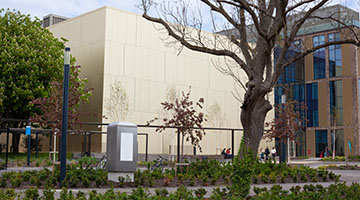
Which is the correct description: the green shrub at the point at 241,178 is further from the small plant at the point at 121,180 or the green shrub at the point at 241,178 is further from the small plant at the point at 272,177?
the small plant at the point at 272,177

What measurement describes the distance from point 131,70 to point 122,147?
2815 cm

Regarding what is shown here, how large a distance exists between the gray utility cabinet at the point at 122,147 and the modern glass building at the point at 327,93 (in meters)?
46.9

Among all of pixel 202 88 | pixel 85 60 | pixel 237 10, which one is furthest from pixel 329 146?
pixel 237 10

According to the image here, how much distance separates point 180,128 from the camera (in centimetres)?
1800

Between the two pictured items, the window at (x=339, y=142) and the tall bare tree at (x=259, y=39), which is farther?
the window at (x=339, y=142)

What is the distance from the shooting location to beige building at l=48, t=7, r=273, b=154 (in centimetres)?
4038

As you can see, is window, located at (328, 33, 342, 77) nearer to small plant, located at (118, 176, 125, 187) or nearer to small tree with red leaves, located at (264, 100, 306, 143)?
small tree with red leaves, located at (264, 100, 306, 143)

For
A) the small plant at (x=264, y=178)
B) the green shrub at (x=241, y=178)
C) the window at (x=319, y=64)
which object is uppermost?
the window at (x=319, y=64)

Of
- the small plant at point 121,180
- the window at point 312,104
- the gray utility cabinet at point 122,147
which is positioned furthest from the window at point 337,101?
the small plant at point 121,180

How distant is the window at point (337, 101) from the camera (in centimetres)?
6025

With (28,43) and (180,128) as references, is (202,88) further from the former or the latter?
(180,128)

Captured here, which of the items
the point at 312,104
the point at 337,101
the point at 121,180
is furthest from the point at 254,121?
the point at 312,104

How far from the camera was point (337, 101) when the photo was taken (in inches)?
2426

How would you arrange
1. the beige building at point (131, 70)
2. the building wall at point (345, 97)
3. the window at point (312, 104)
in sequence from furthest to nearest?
the window at point (312, 104) → the building wall at point (345, 97) → the beige building at point (131, 70)
